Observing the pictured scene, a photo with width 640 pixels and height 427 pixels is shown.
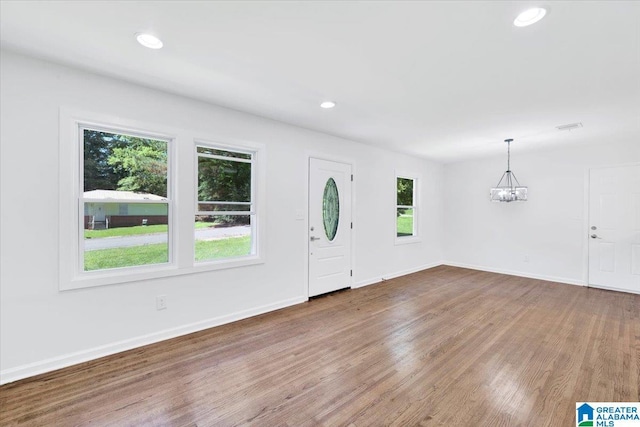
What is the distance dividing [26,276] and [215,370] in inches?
66.9

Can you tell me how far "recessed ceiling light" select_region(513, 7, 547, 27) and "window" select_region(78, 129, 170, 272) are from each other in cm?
319

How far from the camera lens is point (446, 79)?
8.64ft

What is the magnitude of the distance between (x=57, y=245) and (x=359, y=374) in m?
2.77

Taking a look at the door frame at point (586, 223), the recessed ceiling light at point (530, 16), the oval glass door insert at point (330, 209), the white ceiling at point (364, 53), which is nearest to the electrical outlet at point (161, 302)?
the white ceiling at point (364, 53)

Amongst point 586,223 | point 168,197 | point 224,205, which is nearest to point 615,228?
point 586,223

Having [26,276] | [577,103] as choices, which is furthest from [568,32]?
[26,276]

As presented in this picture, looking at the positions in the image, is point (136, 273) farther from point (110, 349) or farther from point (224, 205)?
Answer: point (224, 205)

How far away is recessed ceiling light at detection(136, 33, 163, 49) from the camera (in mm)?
2027

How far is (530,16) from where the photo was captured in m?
1.77

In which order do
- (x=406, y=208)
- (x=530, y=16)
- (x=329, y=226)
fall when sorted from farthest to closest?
(x=406, y=208) → (x=329, y=226) → (x=530, y=16)

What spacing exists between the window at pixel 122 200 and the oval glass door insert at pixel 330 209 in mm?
2262

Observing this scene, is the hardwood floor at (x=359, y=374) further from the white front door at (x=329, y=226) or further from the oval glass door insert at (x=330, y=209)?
the oval glass door insert at (x=330, y=209)

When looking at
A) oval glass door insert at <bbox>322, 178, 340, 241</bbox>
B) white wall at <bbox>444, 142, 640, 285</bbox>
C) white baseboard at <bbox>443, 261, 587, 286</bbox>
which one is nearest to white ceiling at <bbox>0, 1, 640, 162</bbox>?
oval glass door insert at <bbox>322, 178, 340, 241</bbox>

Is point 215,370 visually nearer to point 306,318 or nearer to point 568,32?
point 306,318
